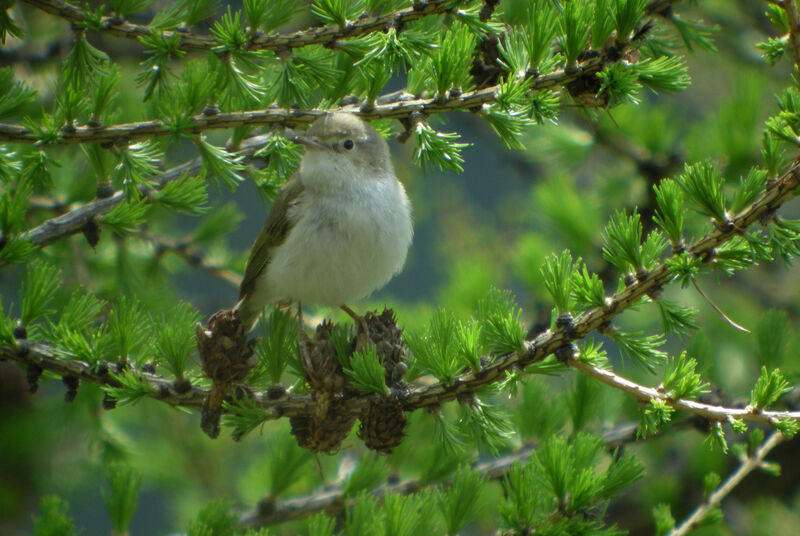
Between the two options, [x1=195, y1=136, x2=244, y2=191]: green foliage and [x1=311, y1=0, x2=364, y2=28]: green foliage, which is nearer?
[x1=311, y1=0, x2=364, y2=28]: green foliage

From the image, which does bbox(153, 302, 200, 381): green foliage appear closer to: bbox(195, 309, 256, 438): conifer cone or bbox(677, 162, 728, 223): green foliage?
bbox(195, 309, 256, 438): conifer cone

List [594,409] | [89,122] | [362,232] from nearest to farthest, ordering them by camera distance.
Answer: [89,122] → [594,409] → [362,232]

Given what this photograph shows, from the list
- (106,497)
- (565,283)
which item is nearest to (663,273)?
(565,283)

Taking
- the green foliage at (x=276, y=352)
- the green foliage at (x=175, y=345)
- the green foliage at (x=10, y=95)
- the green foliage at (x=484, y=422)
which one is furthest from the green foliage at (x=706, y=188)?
the green foliage at (x=10, y=95)

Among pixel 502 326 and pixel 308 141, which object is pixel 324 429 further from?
pixel 308 141

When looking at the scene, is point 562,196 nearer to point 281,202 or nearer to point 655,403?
point 281,202

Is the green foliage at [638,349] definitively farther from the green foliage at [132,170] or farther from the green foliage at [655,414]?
the green foliage at [132,170]

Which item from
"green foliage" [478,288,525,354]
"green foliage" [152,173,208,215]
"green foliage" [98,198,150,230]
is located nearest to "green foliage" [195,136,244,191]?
"green foliage" [152,173,208,215]
